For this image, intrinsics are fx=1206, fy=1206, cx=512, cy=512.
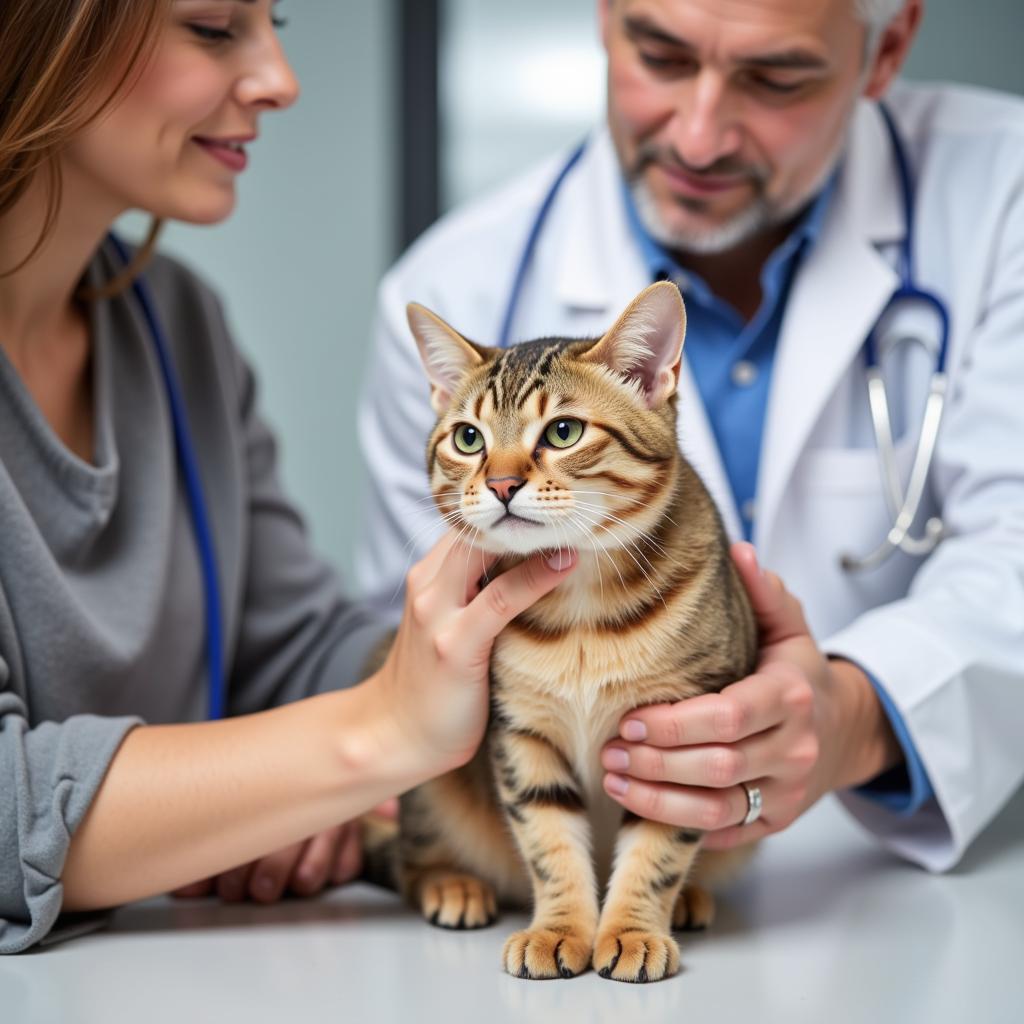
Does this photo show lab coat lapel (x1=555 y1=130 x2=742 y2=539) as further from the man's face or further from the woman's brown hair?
the woman's brown hair

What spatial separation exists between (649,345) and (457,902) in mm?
511

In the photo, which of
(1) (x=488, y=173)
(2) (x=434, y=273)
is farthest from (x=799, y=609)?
(1) (x=488, y=173)

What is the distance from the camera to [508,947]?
0.95m

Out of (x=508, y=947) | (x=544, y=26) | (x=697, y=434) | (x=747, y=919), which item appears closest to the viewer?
(x=508, y=947)

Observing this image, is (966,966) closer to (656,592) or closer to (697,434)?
(656,592)

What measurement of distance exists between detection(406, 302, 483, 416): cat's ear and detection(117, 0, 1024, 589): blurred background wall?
6.38 feet

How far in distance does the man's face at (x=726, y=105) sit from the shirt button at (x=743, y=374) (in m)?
0.16

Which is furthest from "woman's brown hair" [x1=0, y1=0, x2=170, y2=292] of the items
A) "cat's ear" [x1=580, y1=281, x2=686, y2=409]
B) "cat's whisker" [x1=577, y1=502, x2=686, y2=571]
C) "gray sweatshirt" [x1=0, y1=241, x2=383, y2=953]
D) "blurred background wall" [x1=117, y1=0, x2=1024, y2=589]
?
"blurred background wall" [x1=117, y1=0, x2=1024, y2=589]

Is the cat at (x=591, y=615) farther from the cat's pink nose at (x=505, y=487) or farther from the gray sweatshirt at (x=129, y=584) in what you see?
the gray sweatshirt at (x=129, y=584)

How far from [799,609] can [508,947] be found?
0.42 metres

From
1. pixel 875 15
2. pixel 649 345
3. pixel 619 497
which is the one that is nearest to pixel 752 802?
pixel 619 497

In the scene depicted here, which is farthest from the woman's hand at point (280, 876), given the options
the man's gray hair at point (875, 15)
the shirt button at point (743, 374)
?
the man's gray hair at point (875, 15)

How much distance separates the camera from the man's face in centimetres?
136

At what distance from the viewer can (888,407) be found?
1.55 meters
